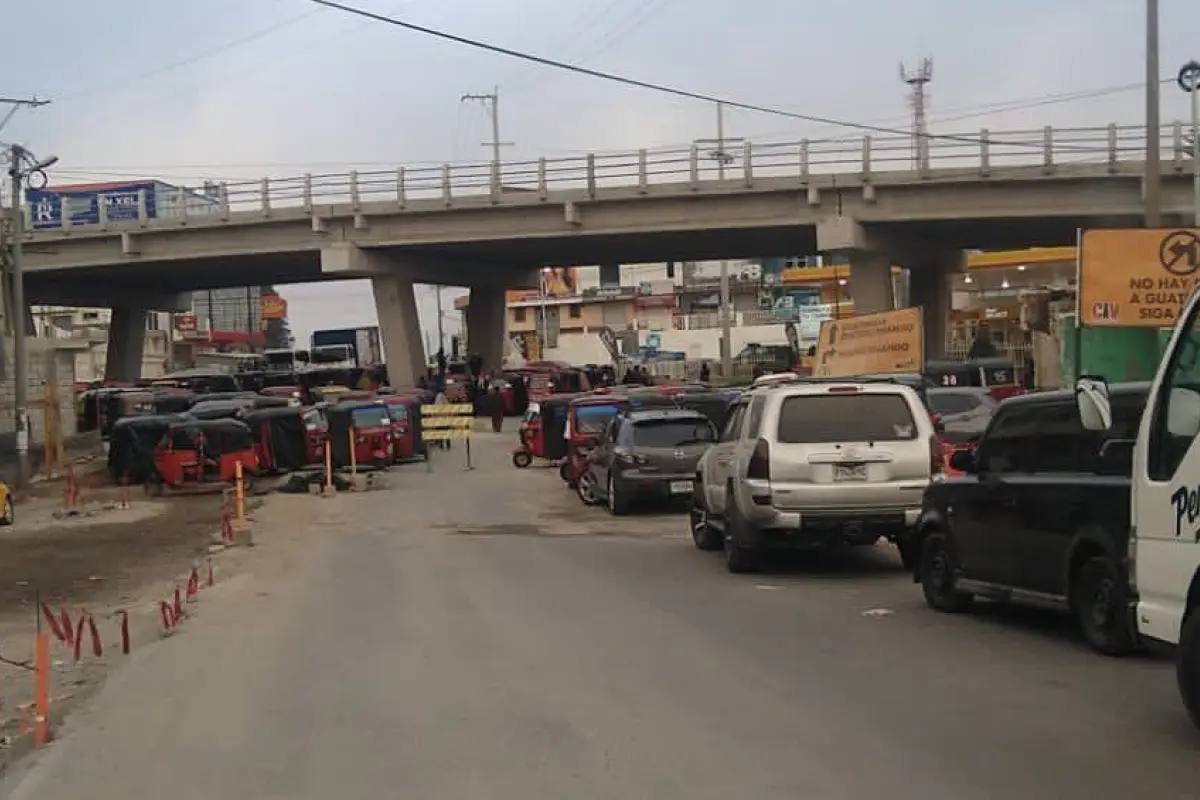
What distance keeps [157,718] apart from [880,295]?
1814 inches

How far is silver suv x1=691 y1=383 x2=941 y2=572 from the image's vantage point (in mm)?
13859

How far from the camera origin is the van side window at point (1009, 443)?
10461 millimetres

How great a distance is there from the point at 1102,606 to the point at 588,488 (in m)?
16.2

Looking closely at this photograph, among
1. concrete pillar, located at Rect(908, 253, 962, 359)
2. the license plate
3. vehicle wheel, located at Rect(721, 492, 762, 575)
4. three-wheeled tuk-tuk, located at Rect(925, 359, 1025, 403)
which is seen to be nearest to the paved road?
vehicle wheel, located at Rect(721, 492, 762, 575)

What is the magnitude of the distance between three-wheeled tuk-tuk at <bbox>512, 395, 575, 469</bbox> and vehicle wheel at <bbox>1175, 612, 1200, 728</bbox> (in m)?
29.4

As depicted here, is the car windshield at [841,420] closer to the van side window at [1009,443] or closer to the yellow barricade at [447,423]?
the van side window at [1009,443]

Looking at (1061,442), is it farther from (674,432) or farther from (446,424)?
(446,424)

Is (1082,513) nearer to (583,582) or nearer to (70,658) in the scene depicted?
(583,582)

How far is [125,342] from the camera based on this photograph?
254ft

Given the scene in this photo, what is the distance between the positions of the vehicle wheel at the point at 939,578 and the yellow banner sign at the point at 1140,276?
22.7ft

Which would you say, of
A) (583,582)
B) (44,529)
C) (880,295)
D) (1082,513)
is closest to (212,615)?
(583,582)

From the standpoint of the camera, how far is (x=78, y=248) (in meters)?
59.2

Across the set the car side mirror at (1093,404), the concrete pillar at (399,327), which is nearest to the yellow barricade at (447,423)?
the concrete pillar at (399,327)

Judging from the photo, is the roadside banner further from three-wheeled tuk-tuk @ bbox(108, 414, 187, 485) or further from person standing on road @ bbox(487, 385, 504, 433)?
person standing on road @ bbox(487, 385, 504, 433)
